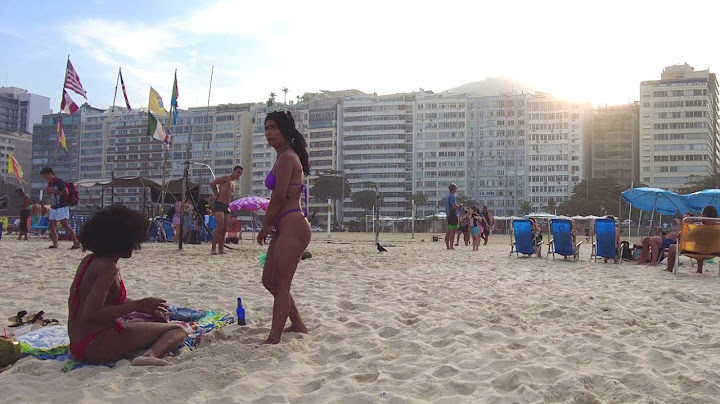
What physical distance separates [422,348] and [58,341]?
2.13 meters

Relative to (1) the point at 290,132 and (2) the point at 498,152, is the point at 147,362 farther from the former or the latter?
(2) the point at 498,152

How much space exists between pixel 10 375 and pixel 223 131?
115670 mm

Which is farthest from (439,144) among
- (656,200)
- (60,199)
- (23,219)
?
(60,199)

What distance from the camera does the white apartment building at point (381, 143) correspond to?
10538 centimetres

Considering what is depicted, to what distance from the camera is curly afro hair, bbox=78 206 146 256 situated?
286 centimetres

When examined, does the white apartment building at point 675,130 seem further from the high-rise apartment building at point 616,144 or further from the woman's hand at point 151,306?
the woman's hand at point 151,306

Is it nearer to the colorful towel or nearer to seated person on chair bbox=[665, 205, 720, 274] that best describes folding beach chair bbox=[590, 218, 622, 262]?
seated person on chair bbox=[665, 205, 720, 274]

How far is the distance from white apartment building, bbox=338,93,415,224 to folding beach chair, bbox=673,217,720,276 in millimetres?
97059

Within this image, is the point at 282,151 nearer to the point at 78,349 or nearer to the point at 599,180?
the point at 78,349

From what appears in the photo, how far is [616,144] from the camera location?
10331 cm

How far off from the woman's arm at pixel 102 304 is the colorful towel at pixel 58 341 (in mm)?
264

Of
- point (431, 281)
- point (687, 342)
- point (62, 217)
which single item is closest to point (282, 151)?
point (687, 342)

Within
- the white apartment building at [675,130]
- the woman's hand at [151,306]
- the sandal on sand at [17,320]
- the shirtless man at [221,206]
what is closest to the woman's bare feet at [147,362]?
the woman's hand at [151,306]

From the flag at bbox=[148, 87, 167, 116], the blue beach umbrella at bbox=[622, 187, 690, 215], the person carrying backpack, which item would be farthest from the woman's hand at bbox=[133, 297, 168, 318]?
the blue beach umbrella at bbox=[622, 187, 690, 215]
